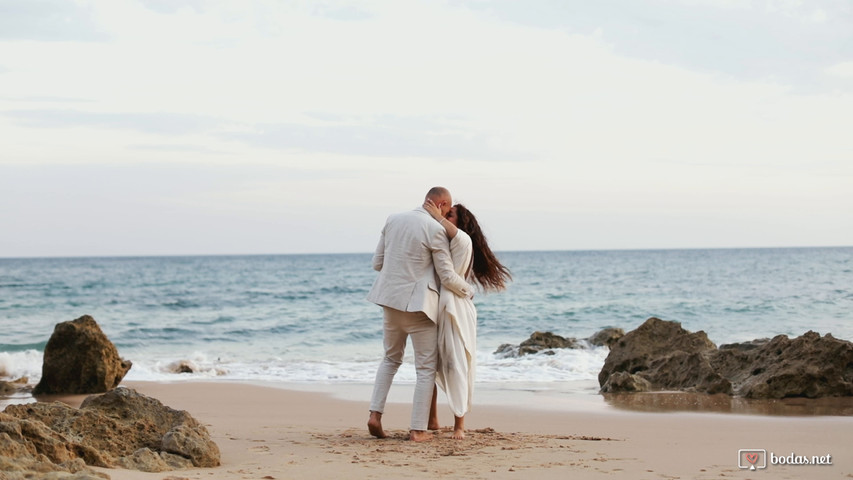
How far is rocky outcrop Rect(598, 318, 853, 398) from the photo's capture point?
8523mm

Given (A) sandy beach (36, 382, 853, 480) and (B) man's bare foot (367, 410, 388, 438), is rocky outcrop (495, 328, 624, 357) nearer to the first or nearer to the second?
(A) sandy beach (36, 382, 853, 480)

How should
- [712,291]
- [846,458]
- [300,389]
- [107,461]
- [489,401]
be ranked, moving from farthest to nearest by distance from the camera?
1. [712,291]
2. [300,389]
3. [489,401]
4. [846,458]
5. [107,461]

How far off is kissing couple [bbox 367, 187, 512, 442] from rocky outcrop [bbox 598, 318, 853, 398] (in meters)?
3.97

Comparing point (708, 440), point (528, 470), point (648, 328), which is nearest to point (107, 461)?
point (528, 470)

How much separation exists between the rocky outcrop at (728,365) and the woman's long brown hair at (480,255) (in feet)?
11.9

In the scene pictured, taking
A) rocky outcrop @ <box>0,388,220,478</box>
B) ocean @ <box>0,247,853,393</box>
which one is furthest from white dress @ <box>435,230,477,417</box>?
ocean @ <box>0,247,853,393</box>

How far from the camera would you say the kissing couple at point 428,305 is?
19.4 ft

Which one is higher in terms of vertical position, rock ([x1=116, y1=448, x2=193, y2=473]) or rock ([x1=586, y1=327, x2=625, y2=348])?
rock ([x1=586, y1=327, x2=625, y2=348])

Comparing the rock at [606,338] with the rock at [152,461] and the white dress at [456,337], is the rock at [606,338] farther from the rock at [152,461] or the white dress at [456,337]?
the rock at [152,461]

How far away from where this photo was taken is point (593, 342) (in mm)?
14664

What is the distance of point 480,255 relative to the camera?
6.37 meters

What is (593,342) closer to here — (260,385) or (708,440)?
(260,385)

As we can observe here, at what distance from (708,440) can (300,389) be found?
5.54 metres

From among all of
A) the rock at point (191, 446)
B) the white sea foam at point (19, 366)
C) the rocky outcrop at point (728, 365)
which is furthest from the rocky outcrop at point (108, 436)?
the white sea foam at point (19, 366)
